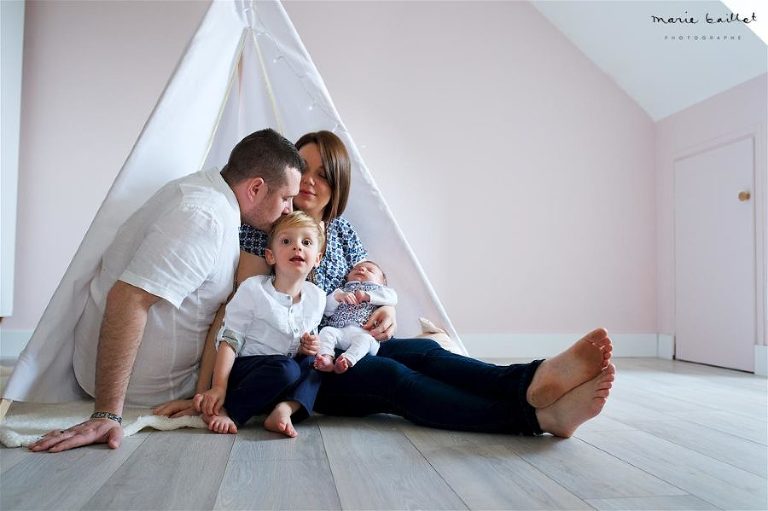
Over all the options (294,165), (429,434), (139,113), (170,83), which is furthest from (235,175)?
(139,113)

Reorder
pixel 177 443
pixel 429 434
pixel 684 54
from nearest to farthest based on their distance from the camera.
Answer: pixel 177 443 → pixel 429 434 → pixel 684 54

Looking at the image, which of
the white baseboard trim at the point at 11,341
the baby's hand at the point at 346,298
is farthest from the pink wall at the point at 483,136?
the baby's hand at the point at 346,298

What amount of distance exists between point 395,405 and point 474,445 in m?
0.26

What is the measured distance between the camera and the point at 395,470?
1.10 meters

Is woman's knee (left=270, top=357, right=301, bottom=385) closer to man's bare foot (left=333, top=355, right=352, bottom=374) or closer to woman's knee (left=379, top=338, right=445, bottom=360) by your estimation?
man's bare foot (left=333, top=355, right=352, bottom=374)

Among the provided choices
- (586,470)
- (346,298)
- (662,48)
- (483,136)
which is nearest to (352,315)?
(346,298)

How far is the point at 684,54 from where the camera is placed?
125 inches

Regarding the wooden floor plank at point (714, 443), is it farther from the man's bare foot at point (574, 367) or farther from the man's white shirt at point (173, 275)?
the man's white shirt at point (173, 275)

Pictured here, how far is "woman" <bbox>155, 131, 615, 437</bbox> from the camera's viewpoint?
1257 millimetres

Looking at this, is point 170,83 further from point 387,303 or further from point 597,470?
point 597,470

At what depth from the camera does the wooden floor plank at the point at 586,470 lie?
1.02m

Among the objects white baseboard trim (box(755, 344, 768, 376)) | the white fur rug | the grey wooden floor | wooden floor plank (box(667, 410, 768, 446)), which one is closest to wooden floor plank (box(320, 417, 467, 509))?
the grey wooden floor

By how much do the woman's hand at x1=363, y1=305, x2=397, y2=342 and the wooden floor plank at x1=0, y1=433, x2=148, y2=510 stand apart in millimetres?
688

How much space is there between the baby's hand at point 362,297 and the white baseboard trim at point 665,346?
246cm
